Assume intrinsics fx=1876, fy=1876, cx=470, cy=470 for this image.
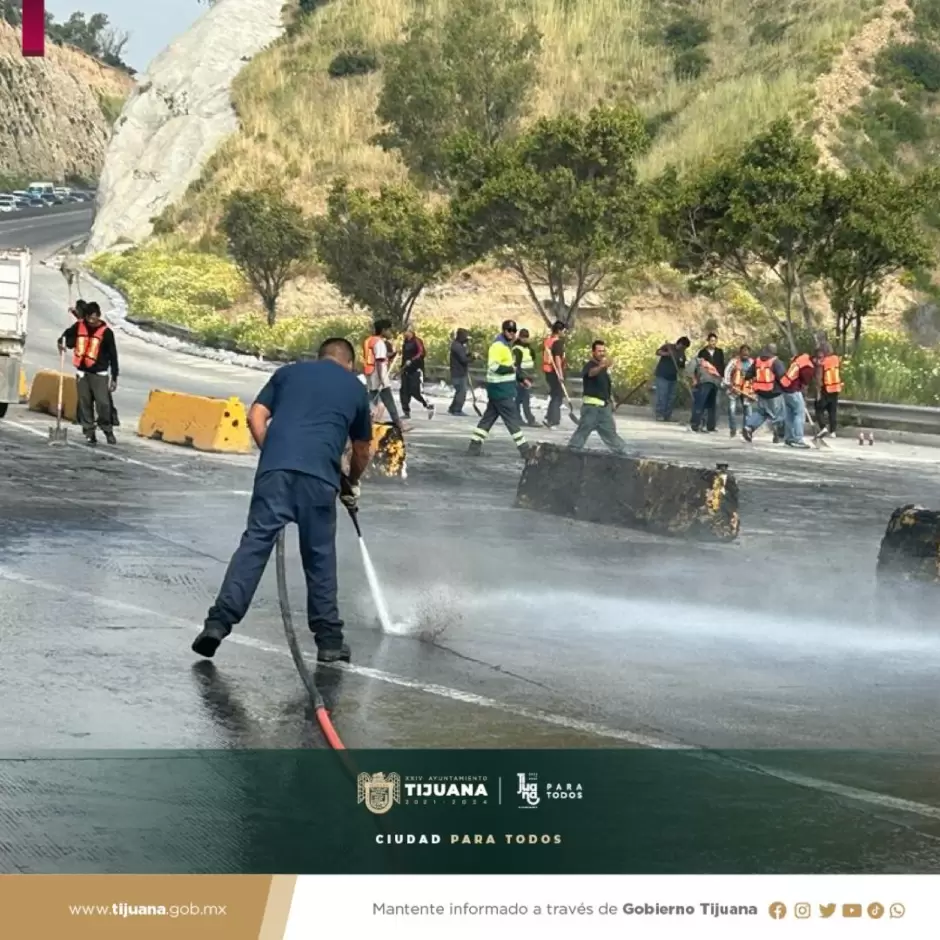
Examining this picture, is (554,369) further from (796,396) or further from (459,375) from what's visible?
(796,396)

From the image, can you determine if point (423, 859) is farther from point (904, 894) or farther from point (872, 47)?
point (872, 47)

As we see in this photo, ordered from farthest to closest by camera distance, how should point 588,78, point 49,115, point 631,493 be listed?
point 588,78, point 49,115, point 631,493

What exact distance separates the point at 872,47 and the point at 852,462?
22.5m

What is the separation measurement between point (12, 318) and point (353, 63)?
916 cm

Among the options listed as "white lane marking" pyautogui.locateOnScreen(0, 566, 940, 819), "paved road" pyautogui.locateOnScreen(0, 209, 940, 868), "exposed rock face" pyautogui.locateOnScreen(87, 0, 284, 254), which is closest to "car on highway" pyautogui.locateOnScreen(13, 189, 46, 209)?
"exposed rock face" pyautogui.locateOnScreen(87, 0, 284, 254)

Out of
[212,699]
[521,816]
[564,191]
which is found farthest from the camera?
[564,191]

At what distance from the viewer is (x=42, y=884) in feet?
15.6

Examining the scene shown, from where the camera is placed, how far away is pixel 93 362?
1859 centimetres

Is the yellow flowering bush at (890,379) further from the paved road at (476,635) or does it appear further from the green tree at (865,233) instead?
the paved road at (476,635)

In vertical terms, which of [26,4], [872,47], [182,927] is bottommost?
[182,927]

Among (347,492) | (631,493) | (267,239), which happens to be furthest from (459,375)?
(347,492)

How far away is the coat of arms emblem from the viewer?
5.16 m

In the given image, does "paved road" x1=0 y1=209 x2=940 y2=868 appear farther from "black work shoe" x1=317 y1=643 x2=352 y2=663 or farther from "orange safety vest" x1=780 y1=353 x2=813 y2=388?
"orange safety vest" x1=780 y1=353 x2=813 y2=388

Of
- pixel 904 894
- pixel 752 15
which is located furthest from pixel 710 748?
pixel 752 15
